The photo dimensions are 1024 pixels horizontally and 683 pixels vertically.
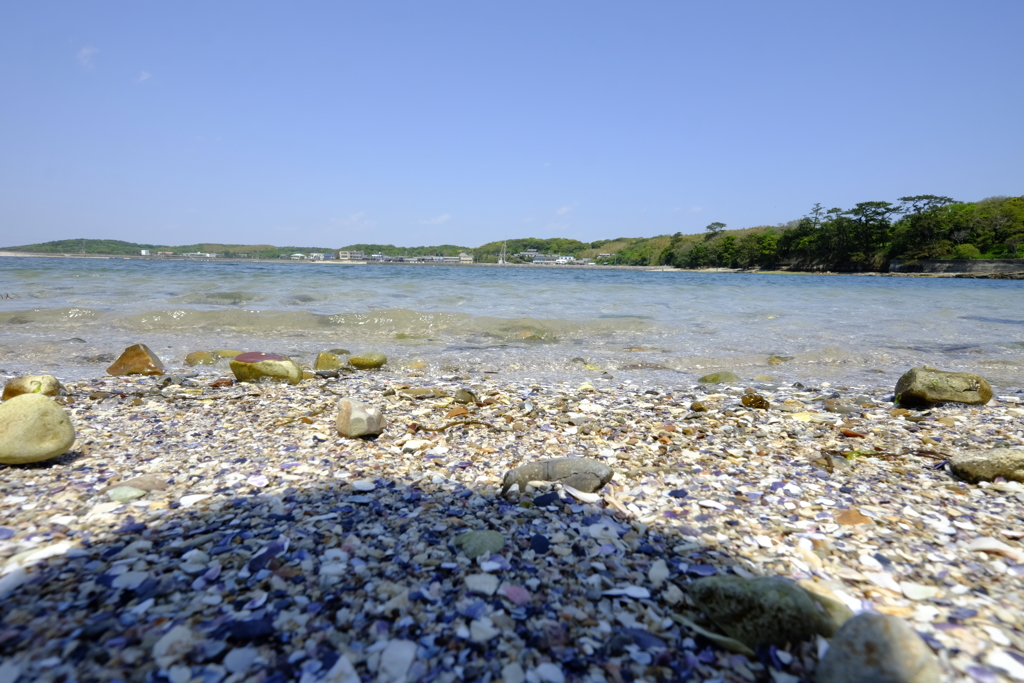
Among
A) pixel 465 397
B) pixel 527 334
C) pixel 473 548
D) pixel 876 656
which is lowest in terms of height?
pixel 527 334

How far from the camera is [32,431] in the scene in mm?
2592

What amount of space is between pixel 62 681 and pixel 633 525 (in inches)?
76.8

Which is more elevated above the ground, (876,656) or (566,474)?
(876,656)

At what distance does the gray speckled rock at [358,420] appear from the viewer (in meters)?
3.35

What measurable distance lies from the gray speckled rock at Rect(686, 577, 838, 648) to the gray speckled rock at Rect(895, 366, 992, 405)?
12.8 feet

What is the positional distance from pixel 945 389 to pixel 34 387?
8029 mm

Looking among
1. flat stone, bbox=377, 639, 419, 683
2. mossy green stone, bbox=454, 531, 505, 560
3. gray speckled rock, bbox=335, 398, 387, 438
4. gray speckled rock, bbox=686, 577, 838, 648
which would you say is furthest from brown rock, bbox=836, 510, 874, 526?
gray speckled rock, bbox=335, 398, 387, 438

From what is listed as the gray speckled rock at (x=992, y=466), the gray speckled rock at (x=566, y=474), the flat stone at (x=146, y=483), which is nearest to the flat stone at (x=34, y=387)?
the flat stone at (x=146, y=483)

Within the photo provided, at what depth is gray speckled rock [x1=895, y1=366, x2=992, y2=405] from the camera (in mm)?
4336

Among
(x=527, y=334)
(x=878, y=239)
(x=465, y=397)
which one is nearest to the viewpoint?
(x=465, y=397)

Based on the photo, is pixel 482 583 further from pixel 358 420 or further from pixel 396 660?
pixel 358 420

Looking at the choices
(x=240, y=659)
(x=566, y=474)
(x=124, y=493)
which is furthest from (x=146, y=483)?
(x=566, y=474)

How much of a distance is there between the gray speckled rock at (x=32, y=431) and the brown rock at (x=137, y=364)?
3040 millimetres

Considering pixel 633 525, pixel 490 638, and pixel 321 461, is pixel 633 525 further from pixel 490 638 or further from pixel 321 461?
pixel 321 461
